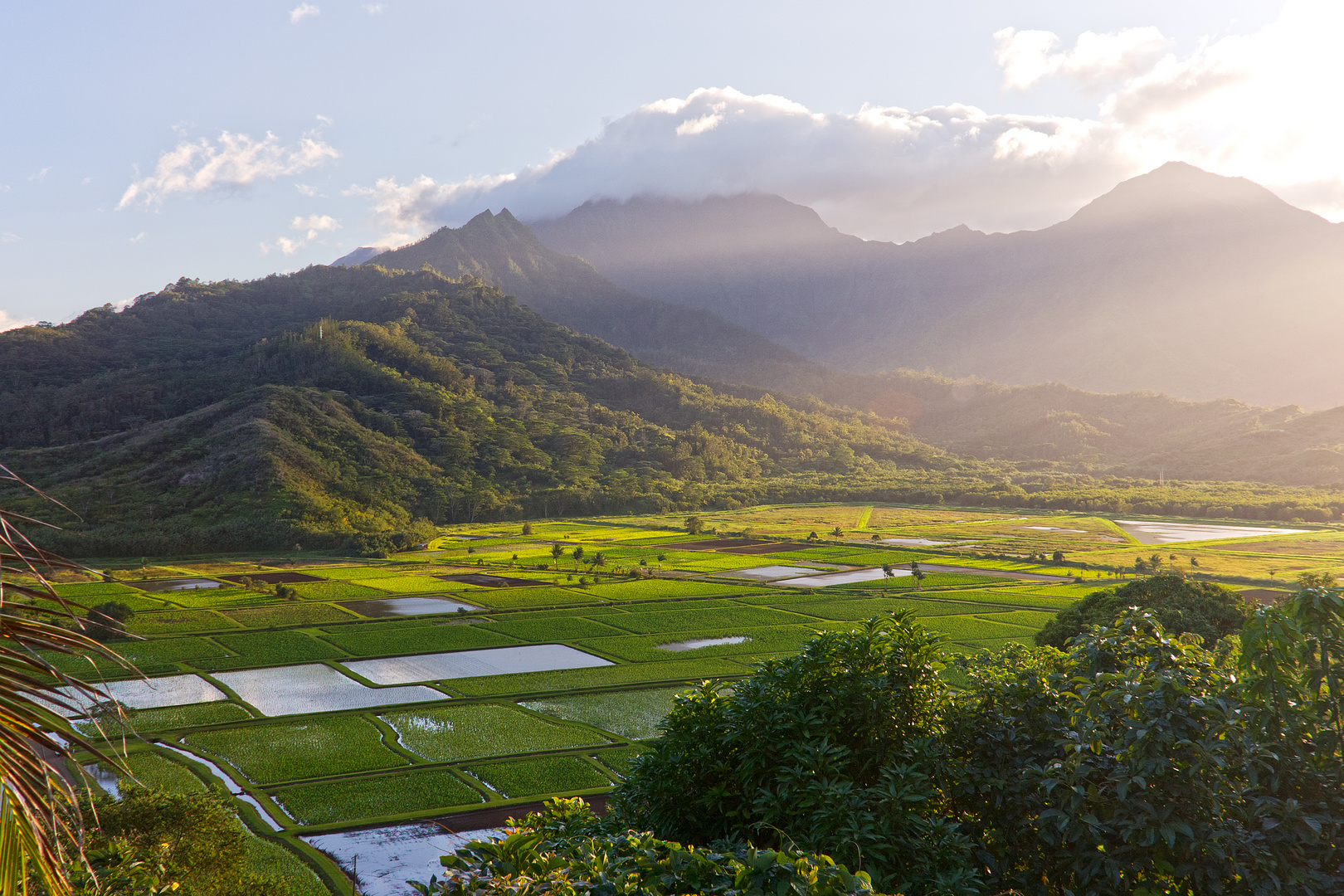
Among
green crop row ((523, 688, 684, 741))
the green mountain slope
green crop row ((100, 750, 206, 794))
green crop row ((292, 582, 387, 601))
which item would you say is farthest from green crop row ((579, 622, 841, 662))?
the green mountain slope

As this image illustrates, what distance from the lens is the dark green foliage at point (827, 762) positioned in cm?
848

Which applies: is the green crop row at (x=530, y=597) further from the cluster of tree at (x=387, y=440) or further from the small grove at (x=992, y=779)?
the small grove at (x=992, y=779)

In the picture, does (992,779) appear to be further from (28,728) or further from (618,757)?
(618,757)

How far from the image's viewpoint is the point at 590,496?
110562 mm

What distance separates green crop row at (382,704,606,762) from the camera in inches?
1016

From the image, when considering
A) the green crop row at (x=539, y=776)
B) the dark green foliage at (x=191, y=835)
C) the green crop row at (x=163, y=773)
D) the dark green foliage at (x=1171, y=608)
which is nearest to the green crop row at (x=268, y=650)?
the green crop row at (x=163, y=773)

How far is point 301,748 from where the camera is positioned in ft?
84.3

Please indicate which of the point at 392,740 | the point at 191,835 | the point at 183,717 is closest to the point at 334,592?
the point at 183,717

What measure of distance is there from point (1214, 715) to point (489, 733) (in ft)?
78.0

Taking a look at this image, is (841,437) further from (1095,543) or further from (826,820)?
(826,820)

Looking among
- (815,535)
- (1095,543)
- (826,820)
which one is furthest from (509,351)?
(826,820)

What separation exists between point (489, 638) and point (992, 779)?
35.5m

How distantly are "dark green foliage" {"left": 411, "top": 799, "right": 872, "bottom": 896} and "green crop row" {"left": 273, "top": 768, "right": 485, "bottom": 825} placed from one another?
16369 millimetres

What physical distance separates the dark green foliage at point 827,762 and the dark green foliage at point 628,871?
1954mm
